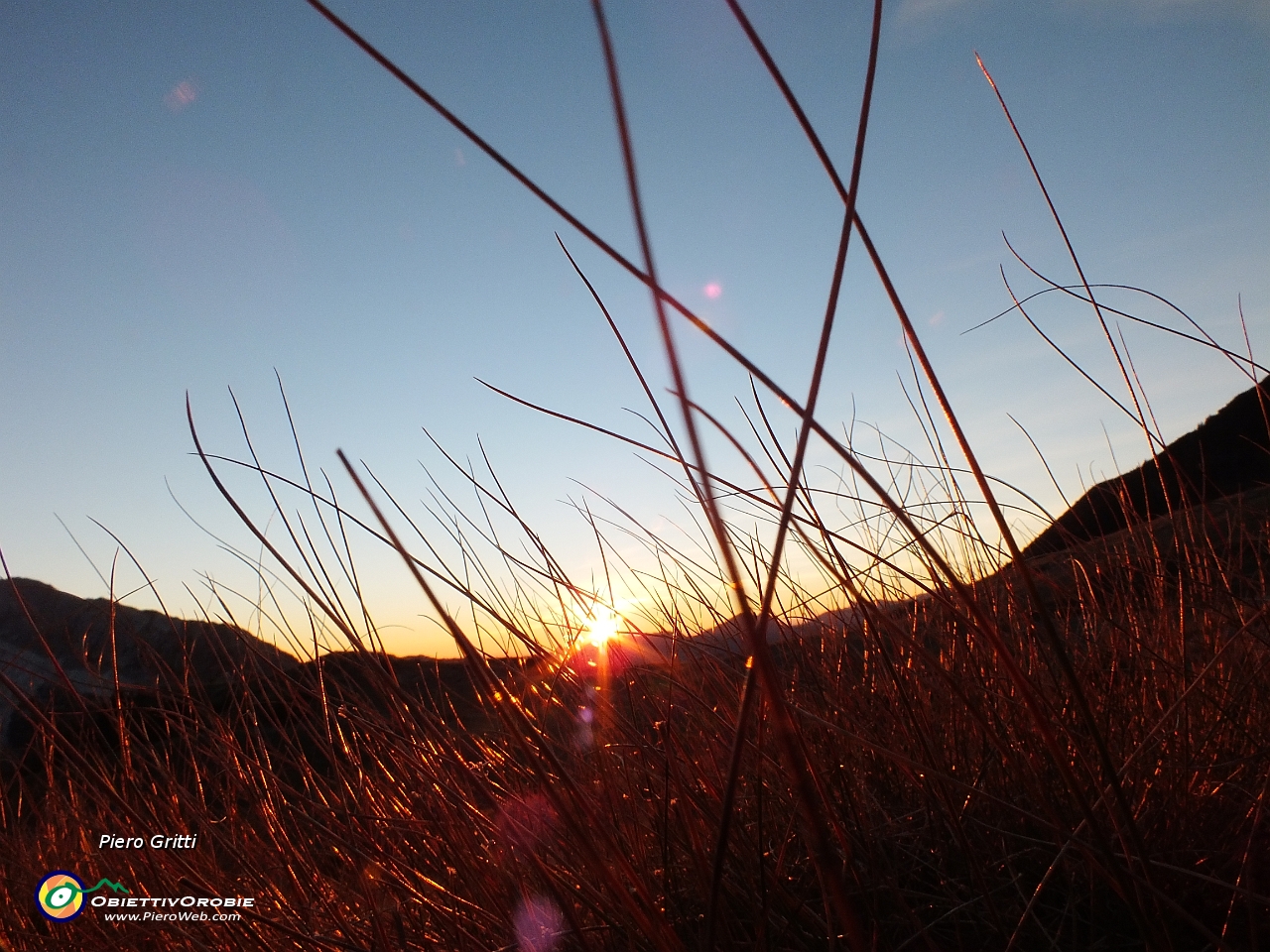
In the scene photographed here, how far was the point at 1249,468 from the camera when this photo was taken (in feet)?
24.4

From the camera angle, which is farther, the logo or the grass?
the logo

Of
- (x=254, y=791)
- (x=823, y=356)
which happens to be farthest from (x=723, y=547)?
(x=254, y=791)

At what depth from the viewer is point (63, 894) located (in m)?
1.11

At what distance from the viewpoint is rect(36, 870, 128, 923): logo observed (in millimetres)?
1085

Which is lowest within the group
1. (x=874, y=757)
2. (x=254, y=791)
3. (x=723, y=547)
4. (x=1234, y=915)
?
(x=1234, y=915)

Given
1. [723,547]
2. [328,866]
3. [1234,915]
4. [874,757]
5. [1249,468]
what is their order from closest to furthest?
[723,547] → [1234,915] → [874,757] → [328,866] → [1249,468]

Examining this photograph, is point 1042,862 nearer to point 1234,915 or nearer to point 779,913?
point 1234,915

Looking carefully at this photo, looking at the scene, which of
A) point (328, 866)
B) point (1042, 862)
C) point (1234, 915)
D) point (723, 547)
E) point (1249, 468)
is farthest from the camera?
point (1249, 468)

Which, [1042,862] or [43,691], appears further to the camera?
[43,691]

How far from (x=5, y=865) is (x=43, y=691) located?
17.4 ft

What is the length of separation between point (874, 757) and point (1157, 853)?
332 mm

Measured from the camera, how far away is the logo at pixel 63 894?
1085 mm

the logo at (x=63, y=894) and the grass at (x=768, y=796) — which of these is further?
the logo at (x=63, y=894)

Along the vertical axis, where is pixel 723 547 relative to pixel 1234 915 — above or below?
above
